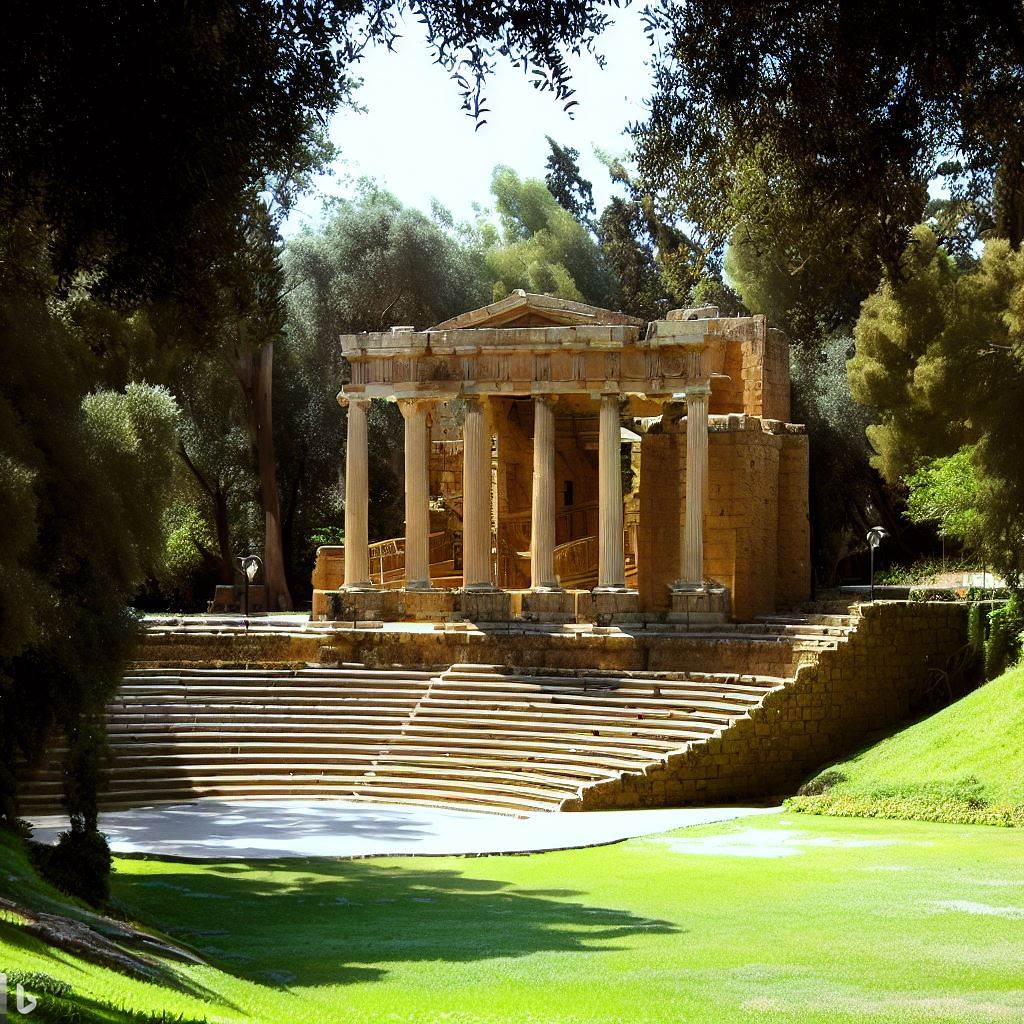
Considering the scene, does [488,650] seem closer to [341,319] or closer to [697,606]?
[697,606]

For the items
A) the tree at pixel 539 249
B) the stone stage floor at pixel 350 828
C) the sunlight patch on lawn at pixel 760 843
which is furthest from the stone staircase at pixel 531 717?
the tree at pixel 539 249

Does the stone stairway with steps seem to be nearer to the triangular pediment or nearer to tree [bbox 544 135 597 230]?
the triangular pediment

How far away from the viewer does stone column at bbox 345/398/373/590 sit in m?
31.8

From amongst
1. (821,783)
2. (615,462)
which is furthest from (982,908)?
(615,462)

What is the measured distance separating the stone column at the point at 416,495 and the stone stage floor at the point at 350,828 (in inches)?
333

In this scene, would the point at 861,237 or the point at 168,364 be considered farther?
the point at 168,364

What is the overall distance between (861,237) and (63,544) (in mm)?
9016

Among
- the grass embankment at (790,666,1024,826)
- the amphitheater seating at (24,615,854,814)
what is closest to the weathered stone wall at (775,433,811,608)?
the amphitheater seating at (24,615,854,814)

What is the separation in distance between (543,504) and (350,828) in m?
11.0

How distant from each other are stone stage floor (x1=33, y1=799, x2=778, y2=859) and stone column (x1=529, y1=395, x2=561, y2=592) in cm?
800

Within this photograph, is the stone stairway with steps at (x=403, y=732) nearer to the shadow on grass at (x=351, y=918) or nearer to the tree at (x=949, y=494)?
the tree at (x=949, y=494)

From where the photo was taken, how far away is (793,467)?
1200 inches

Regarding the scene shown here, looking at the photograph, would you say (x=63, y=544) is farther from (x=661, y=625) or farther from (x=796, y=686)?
(x=661, y=625)

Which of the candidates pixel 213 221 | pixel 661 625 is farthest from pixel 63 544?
pixel 661 625
